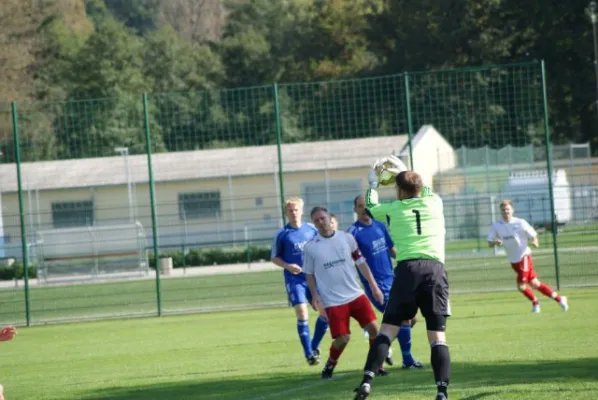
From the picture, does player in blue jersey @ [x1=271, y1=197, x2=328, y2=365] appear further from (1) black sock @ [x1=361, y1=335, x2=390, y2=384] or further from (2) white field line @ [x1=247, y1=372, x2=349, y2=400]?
(1) black sock @ [x1=361, y1=335, x2=390, y2=384]

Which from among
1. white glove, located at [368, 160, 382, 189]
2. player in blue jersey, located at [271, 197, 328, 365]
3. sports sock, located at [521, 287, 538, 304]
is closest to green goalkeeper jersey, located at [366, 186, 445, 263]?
white glove, located at [368, 160, 382, 189]

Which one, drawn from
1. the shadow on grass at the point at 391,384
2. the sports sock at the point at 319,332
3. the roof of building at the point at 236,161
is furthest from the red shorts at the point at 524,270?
the roof of building at the point at 236,161

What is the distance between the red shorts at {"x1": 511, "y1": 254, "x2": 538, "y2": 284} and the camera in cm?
1941

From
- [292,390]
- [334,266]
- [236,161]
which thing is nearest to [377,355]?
[292,390]

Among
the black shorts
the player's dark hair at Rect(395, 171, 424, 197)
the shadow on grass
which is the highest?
the player's dark hair at Rect(395, 171, 424, 197)

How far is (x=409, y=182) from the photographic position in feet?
32.6

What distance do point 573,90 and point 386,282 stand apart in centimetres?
4181

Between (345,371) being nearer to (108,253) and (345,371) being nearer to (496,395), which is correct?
(496,395)

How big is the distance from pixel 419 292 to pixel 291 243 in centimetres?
438

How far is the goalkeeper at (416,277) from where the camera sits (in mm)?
9547

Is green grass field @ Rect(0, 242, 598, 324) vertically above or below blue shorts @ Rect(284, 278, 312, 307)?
below

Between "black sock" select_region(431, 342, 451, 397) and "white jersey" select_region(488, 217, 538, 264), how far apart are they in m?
10.4

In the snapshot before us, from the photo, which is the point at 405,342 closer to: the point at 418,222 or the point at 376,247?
the point at 376,247

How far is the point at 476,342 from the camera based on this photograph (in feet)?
49.3
